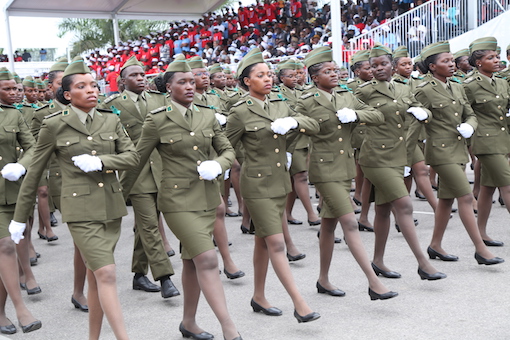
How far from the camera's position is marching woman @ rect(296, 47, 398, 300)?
536cm

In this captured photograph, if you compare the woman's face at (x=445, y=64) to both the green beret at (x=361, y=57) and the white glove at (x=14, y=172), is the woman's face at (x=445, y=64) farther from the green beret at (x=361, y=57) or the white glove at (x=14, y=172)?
the white glove at (x=14, y=172)

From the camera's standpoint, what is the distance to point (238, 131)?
506 centimetres

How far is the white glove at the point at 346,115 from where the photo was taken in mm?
5328

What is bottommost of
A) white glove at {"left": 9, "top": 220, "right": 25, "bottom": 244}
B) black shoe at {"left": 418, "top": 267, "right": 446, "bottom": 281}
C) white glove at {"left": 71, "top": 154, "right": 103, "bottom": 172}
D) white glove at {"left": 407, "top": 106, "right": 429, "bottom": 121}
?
black shoe at {"left": 418, "top": 267, "right": 446, "bottom": 281}

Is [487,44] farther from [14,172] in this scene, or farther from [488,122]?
[14,172]

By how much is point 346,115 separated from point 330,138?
12.1 inches

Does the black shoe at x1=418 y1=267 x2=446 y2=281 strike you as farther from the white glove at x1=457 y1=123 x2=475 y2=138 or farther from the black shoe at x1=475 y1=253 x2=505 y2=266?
the white glove at x1=457 y1=123 x2=475 y2=138

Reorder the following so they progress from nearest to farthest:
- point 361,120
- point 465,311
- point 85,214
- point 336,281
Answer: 1. point 85,214
2. point 465,311
3. point 361,120
4. point 336,281

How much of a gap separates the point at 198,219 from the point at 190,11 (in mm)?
25640

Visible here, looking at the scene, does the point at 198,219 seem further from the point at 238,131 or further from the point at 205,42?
the point at 205,42

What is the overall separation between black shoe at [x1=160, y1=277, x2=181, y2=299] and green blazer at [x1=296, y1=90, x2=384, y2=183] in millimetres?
1549

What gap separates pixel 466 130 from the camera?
6.16m

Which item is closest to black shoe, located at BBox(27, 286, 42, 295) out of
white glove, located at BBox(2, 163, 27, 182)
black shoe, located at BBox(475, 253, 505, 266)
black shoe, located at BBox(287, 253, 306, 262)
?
white glove, located at BBox(2, 163, 27, 182)

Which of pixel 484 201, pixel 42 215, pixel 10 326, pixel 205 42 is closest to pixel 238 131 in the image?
pixel 10 326
